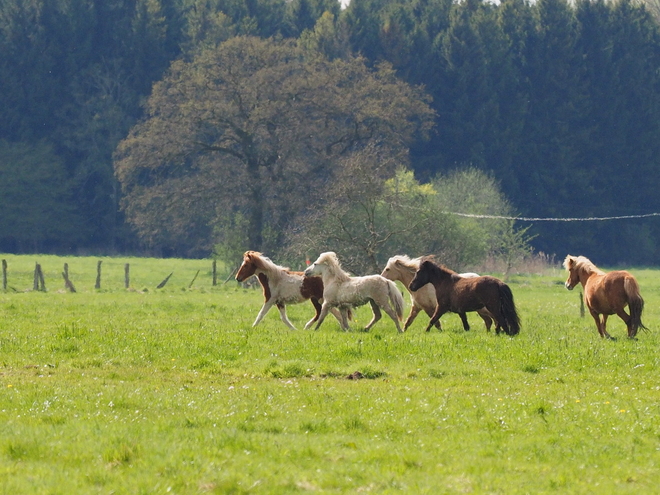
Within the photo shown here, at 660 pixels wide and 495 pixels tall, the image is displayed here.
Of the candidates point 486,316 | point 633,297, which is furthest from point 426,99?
point 633,297

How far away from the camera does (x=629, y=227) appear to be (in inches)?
3287

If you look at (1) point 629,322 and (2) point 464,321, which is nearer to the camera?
(1) point 629,322

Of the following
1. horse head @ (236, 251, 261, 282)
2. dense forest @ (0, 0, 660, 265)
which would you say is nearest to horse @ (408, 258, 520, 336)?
horse head @ (236, 251, 261, 282)

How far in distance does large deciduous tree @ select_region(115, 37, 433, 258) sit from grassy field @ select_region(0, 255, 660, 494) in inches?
1388

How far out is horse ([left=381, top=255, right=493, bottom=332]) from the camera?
72.7 feet

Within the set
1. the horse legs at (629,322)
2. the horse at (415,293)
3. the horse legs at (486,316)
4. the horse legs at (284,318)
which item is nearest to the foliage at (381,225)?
the horse at (415,293)

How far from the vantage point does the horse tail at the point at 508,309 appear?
20.6 m

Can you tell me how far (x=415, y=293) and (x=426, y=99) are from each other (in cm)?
5874

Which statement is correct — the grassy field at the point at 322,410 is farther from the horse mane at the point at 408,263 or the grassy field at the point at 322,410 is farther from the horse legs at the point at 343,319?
the horse mane at the point at 408,263

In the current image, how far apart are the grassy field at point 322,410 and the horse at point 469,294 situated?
0.50 m

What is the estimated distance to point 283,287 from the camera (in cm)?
2283

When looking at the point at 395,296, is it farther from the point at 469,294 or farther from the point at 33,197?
the point at 33,197

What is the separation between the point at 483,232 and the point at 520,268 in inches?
399

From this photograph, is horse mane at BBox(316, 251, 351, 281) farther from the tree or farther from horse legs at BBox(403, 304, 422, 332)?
the tree
